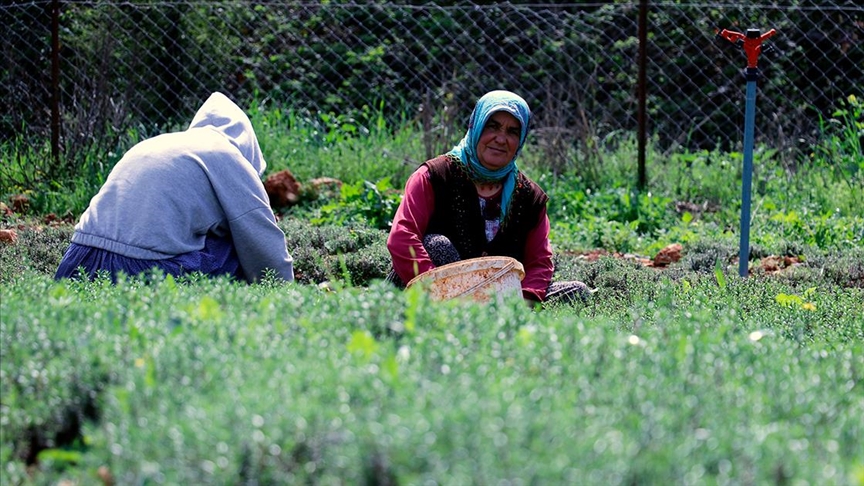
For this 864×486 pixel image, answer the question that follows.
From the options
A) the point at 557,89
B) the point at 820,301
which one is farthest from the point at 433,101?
the point at 820,301

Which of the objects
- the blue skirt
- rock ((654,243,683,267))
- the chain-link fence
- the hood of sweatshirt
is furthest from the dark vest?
the chain-link fence

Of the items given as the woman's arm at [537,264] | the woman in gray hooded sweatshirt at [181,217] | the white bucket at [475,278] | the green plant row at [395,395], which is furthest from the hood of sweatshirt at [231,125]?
the green plant row at [395,395]

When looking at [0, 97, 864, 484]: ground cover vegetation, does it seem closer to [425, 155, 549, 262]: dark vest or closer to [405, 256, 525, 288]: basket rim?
[405, 256, 525, 288]: basket rim

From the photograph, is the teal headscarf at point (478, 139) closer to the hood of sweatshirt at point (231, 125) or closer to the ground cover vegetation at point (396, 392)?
the hood of sweatshirt at point (231, 125)

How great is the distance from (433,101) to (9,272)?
563 centimetres

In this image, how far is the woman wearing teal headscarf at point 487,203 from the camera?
15.9 ft

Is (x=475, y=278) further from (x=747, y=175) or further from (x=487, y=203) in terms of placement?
(x=747, y=175)

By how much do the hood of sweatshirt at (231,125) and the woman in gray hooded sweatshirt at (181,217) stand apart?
0.18 m

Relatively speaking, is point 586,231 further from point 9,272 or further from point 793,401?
point 793,401

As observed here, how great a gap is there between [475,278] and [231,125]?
139cm

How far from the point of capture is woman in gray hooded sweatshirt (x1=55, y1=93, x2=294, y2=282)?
4414 millimetres

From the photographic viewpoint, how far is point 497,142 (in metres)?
4.88

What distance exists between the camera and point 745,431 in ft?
6.73

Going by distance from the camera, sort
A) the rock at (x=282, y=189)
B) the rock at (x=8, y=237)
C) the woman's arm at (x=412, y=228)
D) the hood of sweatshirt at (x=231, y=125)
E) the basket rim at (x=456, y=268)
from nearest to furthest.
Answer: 1. the basket rim at (x=456, y=268)
2. the woman's arm at (x=412, y=228)
3. the hood of sweatshirt at (x=231, y=125)
4. the rock at (x=8, y=237)
5. the rock at (x=282, y=189)
